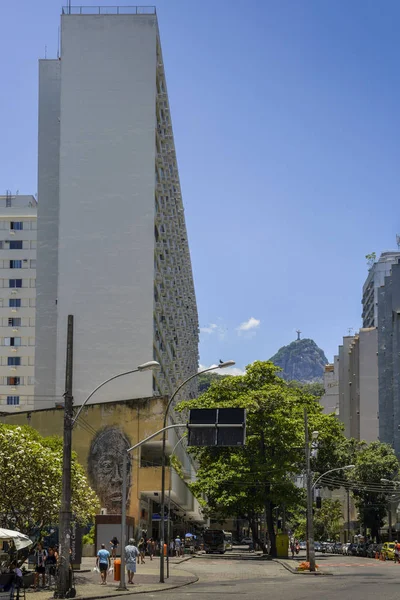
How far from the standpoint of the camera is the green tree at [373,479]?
9438 cm

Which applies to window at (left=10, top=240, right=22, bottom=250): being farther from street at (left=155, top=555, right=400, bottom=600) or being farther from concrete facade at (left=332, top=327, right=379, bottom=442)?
street at (left=155, top=555, right=400, bottom=600)

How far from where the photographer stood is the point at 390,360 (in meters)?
109

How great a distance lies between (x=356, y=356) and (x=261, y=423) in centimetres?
6552

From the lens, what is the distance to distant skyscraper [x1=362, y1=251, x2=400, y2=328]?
161m

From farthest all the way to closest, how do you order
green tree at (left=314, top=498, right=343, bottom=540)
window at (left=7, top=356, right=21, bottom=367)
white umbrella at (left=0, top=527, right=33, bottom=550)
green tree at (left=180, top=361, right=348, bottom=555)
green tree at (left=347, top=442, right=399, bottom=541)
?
green tree at (left=314, top=498, right=343, bottom=540)
window at (left=7, top=356, right=21, bottom=367)
green tree at (left=347, top=442, right=399, bottom=541)
green tree at (left=180, top=361, right=348, bottom=555)
white umbrella at (left=0, top=527, right=33, bottom=550)

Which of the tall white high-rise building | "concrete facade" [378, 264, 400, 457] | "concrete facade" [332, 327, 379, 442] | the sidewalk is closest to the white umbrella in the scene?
the sidewalk

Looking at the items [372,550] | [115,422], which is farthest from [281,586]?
[372,550]

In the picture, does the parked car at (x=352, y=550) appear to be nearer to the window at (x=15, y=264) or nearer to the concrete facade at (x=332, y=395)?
the window at (x=15, y=264)

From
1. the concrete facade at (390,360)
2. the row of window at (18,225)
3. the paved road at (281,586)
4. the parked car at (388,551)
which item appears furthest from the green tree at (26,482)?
the row of window at (18,225)

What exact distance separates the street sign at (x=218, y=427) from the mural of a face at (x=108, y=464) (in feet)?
117

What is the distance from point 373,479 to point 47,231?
140ft

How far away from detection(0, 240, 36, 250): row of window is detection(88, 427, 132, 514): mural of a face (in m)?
56.6

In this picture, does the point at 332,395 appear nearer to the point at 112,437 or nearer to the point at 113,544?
the point at 112,437

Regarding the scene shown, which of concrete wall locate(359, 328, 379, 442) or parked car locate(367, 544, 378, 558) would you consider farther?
concrete wall locate(359, 328, 379, 442)
